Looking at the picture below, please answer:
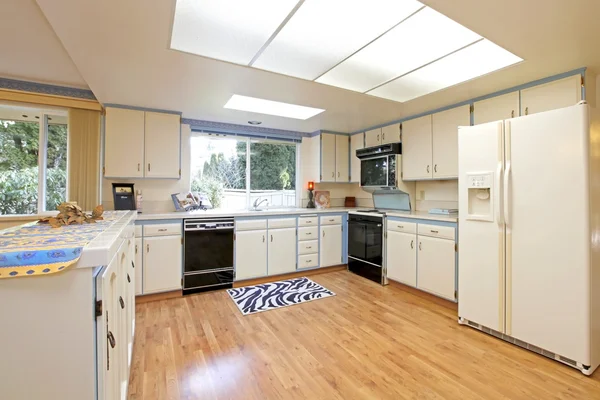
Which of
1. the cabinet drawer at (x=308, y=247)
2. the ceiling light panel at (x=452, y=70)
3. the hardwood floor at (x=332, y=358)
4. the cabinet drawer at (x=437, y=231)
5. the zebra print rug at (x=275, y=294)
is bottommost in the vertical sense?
the hardwood floor at (x=332, y=358)

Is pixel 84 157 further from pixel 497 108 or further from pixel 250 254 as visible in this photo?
pixel 497 108

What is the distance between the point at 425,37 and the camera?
6.15ft

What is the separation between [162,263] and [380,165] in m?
3.08

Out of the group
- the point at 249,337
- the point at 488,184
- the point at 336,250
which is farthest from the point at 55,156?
the point at 488,184

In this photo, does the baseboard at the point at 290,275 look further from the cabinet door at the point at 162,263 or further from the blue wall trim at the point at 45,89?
the blue wall trim at the point at 45,89

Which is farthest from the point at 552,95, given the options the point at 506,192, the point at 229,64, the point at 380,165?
the point at 229,64

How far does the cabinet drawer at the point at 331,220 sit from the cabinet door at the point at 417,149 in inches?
43.6

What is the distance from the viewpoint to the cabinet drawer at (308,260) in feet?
13.0

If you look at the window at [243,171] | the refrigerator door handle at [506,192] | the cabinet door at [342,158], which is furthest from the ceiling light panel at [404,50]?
the window at [243,171]

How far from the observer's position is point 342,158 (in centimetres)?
470

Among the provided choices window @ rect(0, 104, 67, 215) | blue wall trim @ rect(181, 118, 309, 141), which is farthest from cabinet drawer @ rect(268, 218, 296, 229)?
window @ rect(0, 104, 67, 215)

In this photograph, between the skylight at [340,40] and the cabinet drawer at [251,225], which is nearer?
the skylight at [340,40]

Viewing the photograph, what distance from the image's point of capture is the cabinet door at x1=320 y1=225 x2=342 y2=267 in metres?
4.15

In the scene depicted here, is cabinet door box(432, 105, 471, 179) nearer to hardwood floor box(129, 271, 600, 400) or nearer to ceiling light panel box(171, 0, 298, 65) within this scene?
hardwood floor box(129, 271, 600, 400)
